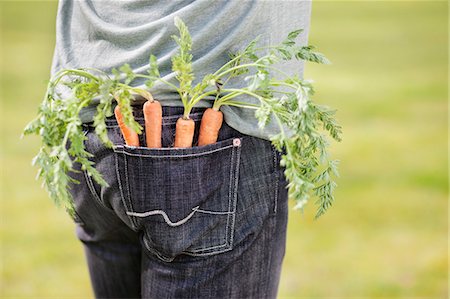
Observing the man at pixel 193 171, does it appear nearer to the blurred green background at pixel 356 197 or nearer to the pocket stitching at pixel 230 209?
the pocket stitching at pixel 230 209

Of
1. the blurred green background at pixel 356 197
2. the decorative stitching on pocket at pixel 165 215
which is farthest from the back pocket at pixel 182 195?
the blurred green background at pixel 356 197

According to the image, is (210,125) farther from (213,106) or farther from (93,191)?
(93,191)

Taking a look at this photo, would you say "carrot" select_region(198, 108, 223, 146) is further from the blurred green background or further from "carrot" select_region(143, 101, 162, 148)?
the blurred green background

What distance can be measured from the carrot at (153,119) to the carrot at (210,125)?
79 mm

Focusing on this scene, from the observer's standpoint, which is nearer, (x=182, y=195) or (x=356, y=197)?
(x=182, y=195)

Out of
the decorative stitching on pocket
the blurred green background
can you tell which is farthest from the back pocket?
the blurred green background

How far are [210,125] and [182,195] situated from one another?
134 millimetres

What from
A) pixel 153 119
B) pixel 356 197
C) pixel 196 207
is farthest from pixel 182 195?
pixel 356 197

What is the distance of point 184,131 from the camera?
1.33 metres

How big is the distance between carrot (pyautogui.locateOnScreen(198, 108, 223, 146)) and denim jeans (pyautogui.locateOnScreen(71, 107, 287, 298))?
0.06 ft

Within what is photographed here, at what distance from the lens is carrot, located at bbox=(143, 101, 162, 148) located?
4.32ft

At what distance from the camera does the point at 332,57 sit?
751 centimetres

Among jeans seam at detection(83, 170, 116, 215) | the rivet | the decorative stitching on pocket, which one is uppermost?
the rivet

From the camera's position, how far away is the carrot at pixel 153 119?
4.32 feet
